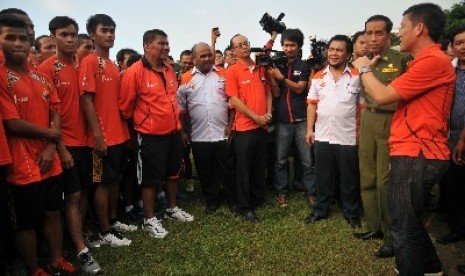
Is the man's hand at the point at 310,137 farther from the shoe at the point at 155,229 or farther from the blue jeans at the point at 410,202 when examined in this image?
the shoe at the point at 155,229

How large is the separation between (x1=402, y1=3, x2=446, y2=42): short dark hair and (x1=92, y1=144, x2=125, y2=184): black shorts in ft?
11.5

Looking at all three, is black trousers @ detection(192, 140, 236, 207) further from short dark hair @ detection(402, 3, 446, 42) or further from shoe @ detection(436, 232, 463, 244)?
short dark hair @ detection(402, 3, 446, 42)

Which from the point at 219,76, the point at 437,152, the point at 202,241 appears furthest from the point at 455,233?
the point at 219,76

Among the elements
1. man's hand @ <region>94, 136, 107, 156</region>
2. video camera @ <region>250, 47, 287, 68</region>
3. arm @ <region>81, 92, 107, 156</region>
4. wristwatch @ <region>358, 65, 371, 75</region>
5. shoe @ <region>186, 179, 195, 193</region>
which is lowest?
shoe @ <region>186, 179, 195, 193</region>

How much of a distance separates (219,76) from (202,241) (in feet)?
8.11

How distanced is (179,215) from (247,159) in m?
1.28

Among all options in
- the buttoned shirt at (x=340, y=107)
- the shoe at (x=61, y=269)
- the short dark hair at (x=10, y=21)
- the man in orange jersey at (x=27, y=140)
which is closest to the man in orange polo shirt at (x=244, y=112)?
the buttoned shirt at (x=340, y=107)

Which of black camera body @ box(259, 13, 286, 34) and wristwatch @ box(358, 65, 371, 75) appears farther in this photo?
black camera body @ box(259, 13, 286, 34)

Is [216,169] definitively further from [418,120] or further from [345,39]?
[418,120]

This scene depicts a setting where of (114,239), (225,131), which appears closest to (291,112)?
(225,131)

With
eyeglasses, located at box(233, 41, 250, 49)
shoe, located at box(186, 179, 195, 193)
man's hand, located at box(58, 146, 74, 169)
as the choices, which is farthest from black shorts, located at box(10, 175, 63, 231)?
shoe, located at box(186, 179, 195, 193)

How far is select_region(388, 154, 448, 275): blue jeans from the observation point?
9.86 ft

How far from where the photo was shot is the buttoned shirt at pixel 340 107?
16.1 ft

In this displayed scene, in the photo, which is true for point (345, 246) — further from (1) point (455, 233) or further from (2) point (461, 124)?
(2) point (461, 124)
